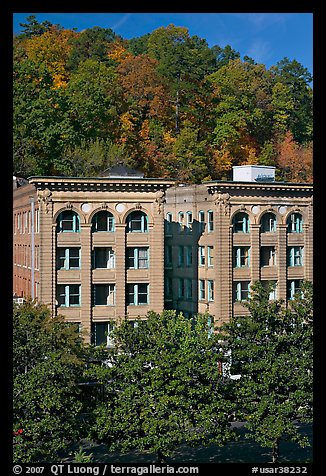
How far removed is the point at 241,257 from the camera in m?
58.2

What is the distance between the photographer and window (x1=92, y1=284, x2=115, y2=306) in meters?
52.2

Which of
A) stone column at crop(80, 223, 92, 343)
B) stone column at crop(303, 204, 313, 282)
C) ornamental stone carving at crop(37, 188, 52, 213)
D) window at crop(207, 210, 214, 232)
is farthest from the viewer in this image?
stone column at crop(303, 204, 313, 282)

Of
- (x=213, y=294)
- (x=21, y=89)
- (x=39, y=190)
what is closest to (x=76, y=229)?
(x=39, y=190)

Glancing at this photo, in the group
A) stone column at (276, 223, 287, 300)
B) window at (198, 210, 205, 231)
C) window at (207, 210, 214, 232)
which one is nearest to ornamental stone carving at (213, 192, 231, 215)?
window at (207, 210, 214, 232)

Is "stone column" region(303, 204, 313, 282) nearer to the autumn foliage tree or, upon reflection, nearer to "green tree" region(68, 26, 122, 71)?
the autumn foliage tree

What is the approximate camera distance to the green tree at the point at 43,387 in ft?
109

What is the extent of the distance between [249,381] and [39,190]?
19.4 metres

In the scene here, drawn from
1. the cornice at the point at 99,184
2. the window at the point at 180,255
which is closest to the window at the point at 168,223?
the window at the point at 180,255

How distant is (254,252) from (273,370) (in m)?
20.7

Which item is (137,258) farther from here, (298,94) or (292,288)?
(298,94)

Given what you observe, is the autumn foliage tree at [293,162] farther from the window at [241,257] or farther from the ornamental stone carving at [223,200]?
the ornamental stone carving at [223,200]

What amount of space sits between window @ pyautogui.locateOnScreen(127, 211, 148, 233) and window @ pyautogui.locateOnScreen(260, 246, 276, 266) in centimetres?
982

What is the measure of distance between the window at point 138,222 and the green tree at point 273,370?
45.1 ft
